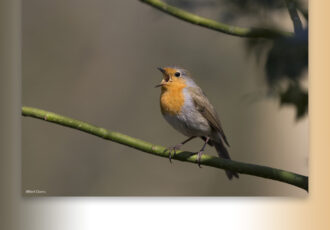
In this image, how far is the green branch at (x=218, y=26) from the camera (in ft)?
5.31

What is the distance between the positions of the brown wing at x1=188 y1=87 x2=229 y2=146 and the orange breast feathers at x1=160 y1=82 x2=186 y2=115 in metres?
0.05

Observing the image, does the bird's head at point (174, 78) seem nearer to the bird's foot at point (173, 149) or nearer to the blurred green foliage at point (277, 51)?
the bird's foot at point (173, 149)

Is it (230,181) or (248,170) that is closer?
(248,170)

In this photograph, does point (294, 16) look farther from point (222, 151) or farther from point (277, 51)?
point (222, 151)

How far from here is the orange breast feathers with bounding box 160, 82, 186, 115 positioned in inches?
89.4

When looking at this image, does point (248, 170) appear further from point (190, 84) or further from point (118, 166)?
point (118, 166)

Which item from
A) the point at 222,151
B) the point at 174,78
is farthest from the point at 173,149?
the point at 174,78

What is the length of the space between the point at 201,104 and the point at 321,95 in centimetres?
61

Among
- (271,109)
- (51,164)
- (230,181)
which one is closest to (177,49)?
(271,109)

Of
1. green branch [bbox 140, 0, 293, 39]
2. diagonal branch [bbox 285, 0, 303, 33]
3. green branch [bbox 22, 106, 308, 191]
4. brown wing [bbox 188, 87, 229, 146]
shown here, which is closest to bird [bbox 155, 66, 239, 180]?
brown wing [bbox 188, 87, 229, 146]

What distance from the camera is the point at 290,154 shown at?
2344 mm

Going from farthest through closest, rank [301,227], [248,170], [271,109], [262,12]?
[301,227] → [271,109] → [248,170] → [262,12]

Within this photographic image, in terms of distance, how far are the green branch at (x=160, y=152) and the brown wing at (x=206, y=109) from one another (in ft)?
0.58

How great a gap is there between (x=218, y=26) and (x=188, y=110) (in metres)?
0.56
